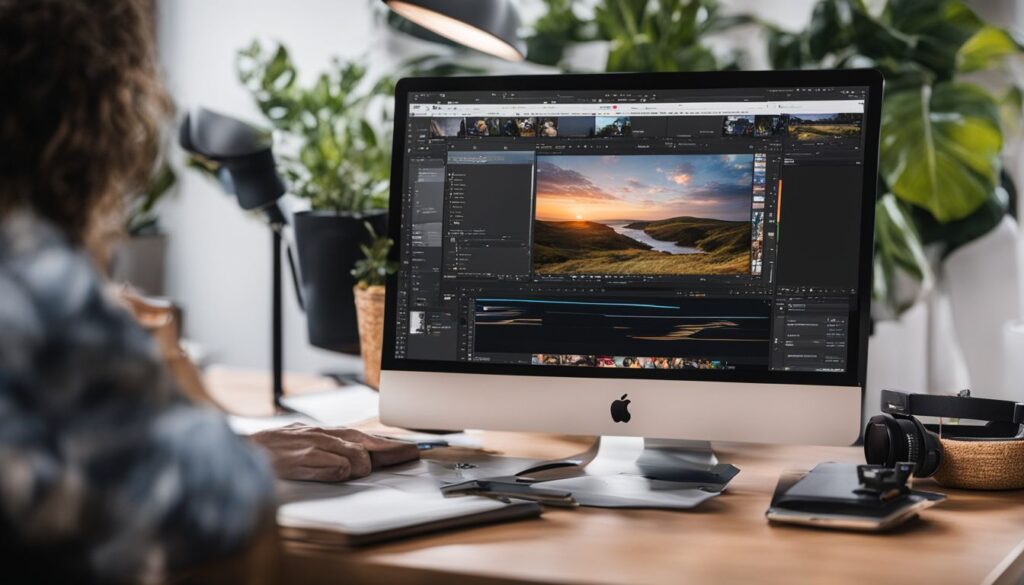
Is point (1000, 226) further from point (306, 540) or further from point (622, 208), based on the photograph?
point (306, 540)

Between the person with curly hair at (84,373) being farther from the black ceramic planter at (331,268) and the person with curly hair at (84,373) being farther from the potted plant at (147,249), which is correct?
the potted plant at (147,249)

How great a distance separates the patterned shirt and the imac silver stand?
51cm

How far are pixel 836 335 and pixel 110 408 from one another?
779 mm

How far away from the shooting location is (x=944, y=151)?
6.14 feet

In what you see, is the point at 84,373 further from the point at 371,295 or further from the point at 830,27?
the point at 830,27

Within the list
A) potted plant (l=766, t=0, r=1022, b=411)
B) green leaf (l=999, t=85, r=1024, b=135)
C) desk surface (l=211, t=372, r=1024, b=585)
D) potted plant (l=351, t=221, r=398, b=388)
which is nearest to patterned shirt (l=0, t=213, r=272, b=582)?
desk surface (l=211, t=372, r=1024, b=585)

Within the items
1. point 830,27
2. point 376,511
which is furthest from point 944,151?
point 376,511

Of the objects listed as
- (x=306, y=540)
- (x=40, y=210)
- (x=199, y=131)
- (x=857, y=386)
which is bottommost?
(x=306, y=540)

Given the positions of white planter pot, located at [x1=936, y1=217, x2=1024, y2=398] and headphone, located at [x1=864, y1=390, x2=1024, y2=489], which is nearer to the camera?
headphone, located at [x1=864, y1=390, x2=1024, y2=489]

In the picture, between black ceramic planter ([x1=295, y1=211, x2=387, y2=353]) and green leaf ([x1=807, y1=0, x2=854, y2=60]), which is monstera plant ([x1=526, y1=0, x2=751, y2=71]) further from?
black ceramic planter ([x1=295, y1=211, x2=387, y2=353])

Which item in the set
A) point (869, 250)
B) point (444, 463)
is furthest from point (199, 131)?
point (869, 250)

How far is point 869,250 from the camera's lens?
111 centimetres

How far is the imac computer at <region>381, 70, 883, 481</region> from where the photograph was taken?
1121 millimetres

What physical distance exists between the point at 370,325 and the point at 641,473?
1.79 feet
